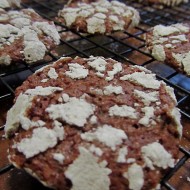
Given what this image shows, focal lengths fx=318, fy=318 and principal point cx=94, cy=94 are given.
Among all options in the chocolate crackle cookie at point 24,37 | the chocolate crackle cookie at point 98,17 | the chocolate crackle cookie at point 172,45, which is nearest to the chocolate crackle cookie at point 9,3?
the chocolate crackle cookie at point 24,37

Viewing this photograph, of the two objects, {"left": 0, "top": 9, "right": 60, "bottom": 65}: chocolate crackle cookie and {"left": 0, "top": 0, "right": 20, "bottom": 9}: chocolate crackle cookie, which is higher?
{"left": 0, "top": 9, "right": 60, "bottom": 65}: chocolate crackle cookie

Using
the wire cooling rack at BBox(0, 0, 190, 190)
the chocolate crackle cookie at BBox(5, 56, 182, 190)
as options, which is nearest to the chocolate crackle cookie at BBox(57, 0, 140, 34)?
the wire cooling rack at BBox(0, 0, 190, 190)

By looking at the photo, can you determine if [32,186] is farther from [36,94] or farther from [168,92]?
[168,92]

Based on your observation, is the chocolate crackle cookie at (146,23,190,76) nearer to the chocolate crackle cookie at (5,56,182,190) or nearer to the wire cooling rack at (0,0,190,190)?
the wire cooling rack at (0,0,190,190)

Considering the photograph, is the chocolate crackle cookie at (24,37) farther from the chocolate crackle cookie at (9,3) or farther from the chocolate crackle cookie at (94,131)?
the chocolate crackle cookie at (94,131)

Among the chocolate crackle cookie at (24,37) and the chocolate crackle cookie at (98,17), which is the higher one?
the chocolate crackle cookie at (98,17)

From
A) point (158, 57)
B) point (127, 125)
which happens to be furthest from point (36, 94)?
point (158, 57)
